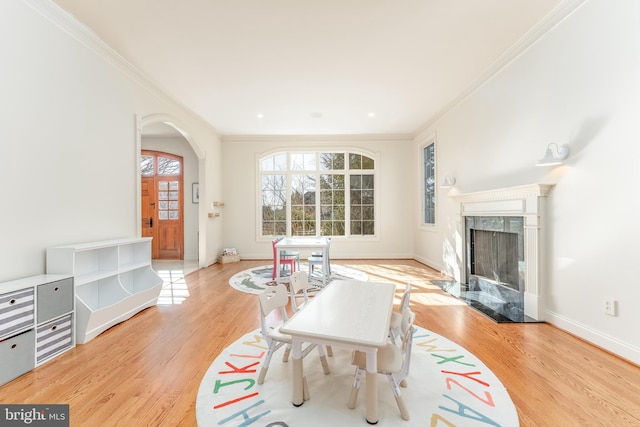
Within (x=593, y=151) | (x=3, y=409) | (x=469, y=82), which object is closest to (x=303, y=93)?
(x=469, y=82)

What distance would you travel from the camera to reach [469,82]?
157 inches

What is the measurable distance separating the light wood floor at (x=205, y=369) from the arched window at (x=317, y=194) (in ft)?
12.2

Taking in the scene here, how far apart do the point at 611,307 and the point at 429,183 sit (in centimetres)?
413

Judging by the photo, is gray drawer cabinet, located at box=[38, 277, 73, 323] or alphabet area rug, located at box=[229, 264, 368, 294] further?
alphabet area rug, located at box=[229, 264, 368, 294]

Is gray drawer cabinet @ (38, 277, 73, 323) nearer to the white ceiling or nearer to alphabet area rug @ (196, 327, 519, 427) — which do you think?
alphabet area rug @ (196, 327, 519, 427)

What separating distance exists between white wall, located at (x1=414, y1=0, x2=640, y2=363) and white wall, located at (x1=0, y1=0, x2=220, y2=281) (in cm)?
468

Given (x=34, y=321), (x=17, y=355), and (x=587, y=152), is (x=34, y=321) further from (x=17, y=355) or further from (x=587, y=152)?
(x=587, y=152)

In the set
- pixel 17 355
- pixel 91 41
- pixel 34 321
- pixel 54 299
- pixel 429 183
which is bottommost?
pixel 17 355

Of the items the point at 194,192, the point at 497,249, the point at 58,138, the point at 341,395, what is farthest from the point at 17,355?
the point at 194,192

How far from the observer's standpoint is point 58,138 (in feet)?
8.51

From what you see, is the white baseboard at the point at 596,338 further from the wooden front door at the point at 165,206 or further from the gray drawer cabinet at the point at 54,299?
the wooden front door at the point at 165,206

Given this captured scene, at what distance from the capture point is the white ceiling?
8.36ft

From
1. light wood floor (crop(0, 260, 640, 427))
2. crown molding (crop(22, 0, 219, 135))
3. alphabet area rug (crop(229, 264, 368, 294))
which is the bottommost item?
light wood floor (crop(0, 260, 640, 427))

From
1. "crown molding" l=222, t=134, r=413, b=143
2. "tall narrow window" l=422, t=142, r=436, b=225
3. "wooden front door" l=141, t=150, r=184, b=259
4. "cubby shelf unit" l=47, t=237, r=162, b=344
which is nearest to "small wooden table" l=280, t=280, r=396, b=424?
"cubby shelf unit" l=47, t=237, r=162, b=344
